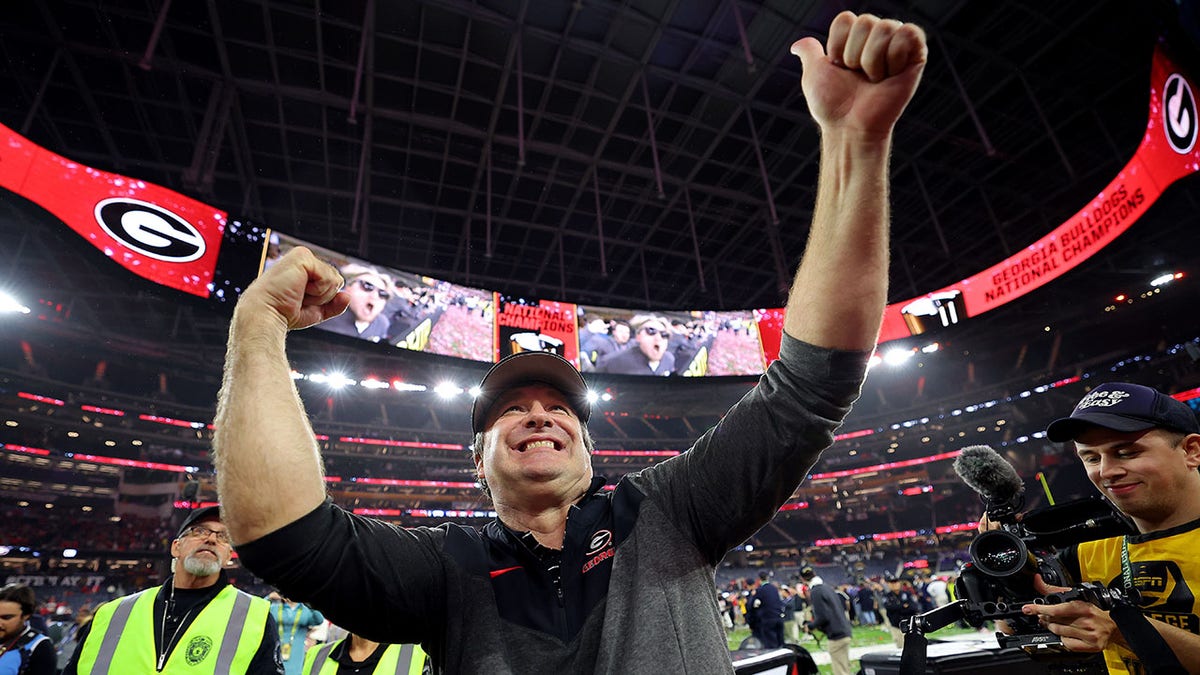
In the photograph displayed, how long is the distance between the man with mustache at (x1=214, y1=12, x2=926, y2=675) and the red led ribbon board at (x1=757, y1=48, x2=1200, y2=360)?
171 inches

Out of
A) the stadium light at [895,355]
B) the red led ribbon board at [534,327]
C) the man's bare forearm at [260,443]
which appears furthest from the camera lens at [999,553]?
the stadium light at [895,355]

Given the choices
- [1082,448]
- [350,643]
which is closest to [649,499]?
[1082,448]

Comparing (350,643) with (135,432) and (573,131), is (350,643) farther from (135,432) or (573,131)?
(135,432)

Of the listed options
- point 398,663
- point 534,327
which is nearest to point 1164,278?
point 534,327

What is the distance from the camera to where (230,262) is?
288 inches

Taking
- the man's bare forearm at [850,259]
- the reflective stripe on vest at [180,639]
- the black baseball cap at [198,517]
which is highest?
the man's bare forearm at [850,259]

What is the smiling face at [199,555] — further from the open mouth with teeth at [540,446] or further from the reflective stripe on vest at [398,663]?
the open mouth with teeth at [540,446]

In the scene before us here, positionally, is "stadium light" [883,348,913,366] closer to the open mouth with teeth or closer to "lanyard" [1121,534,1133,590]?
"lanyard" [1121,534,1133,590]

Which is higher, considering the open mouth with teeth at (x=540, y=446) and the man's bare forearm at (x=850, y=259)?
the man's bare forearm at (x=850, y=259)

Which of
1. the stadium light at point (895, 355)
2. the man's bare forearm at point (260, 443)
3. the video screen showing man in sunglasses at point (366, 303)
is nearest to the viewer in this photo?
the man's bare forearm at point (260, 443)

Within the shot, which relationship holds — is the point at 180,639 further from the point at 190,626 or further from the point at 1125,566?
the point at 1125,566

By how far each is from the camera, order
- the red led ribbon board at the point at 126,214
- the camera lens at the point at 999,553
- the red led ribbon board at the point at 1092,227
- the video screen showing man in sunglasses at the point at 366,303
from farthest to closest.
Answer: the video screen showing man in sunglasses at the point at 366,303
the red led ribbon board at the point at 1092,227
the red led ribbon board at the point at 126,214
the camera lens at the point at 999,553

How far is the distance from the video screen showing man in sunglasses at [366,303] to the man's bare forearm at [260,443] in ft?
24.4

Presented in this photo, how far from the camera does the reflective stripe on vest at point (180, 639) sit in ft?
10.2
